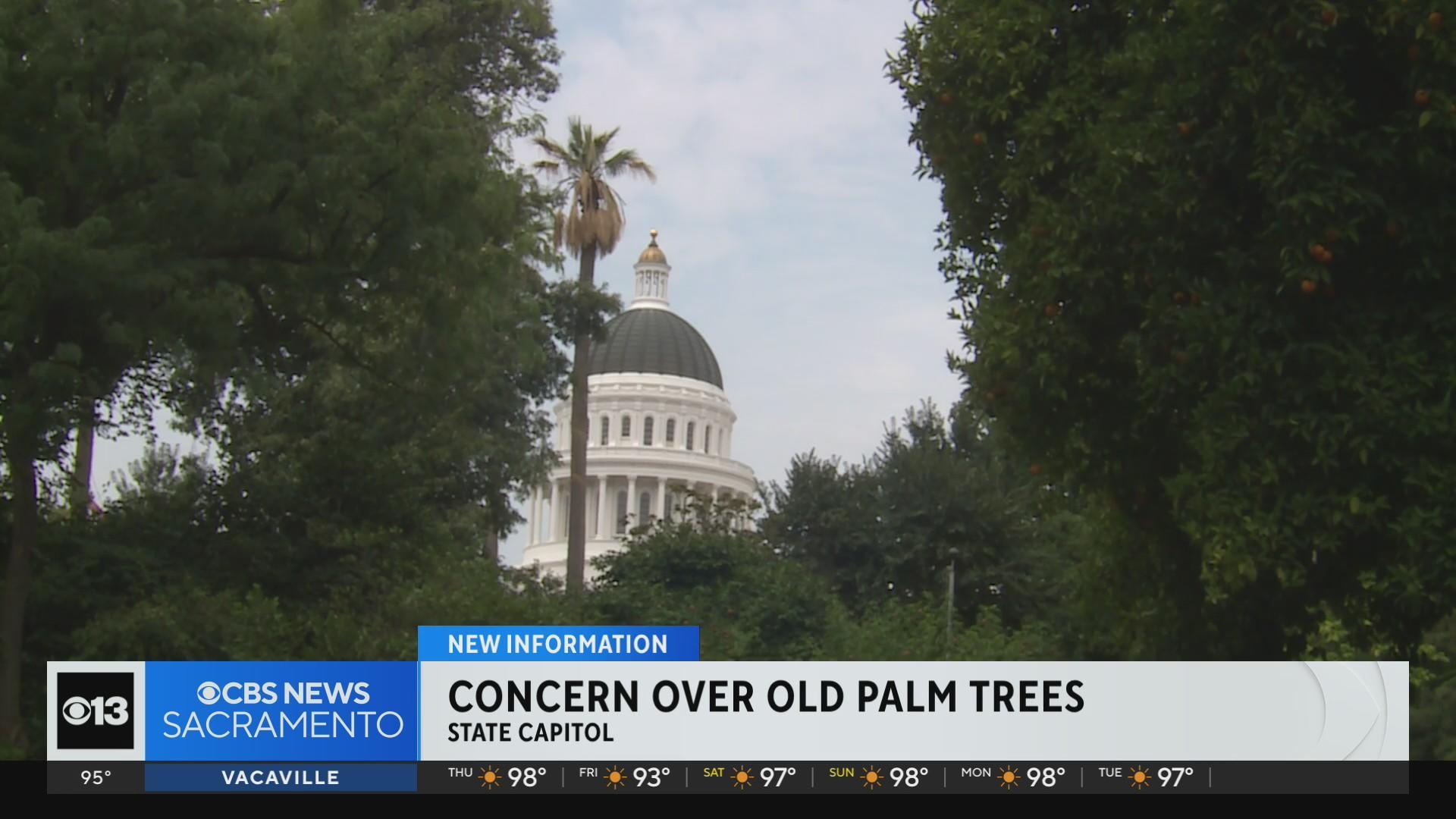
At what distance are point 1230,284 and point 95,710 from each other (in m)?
7.11

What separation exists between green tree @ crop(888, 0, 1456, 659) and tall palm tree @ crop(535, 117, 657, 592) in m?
30.6

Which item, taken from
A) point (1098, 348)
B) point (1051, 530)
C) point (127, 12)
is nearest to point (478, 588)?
point (127, 12)

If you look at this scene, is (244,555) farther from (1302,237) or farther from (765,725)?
(1302,237)

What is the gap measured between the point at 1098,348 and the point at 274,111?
1029 centimetres

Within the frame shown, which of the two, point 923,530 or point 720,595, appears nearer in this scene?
point 720,595

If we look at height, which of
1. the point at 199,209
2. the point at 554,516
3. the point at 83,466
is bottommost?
the point at 83,466

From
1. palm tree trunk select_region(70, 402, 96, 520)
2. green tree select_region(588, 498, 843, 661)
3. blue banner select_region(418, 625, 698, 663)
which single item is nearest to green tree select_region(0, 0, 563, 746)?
palm tree trunk select_region(70, 402, 96, 520)

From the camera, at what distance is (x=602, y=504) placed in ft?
387

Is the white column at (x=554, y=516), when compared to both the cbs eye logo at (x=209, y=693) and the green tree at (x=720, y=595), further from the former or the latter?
the cbs eye logo at (x=209, y=693)

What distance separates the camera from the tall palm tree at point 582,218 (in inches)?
1709

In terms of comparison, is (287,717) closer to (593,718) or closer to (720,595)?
(593,718)

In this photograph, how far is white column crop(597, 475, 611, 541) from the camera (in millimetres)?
117188

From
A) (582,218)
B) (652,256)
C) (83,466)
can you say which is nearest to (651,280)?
(652,256)

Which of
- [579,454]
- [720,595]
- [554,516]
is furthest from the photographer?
[554,516]
